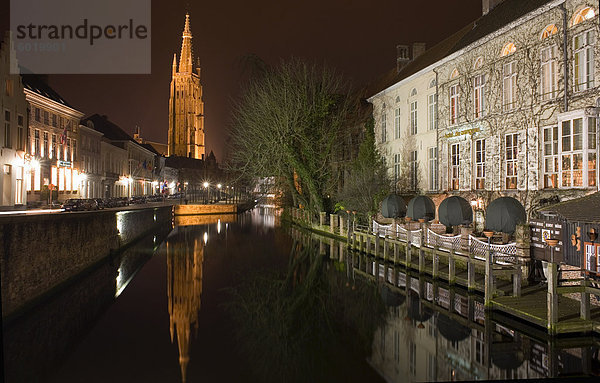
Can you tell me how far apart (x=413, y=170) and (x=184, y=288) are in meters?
17.9

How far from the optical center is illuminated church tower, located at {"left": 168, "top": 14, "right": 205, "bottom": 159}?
440 ft

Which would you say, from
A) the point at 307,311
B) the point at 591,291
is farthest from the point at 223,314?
the point at 591,291

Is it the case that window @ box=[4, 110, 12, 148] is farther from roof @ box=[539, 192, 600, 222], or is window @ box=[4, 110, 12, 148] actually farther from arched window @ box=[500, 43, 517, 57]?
roof @ box=[539, 192, 600, 222]

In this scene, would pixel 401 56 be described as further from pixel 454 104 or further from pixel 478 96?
pixel 478 96

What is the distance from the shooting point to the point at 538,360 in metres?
9.40

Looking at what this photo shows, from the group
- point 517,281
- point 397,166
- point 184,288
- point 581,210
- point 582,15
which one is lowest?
point 184,288

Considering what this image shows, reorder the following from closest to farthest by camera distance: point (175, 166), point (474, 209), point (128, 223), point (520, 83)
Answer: point (520, 83) → point (474, 209) → point (128, 223) → point (175, 166)

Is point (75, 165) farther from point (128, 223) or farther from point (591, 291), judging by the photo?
point (591, 291)

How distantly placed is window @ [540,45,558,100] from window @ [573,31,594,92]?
45.2 inches

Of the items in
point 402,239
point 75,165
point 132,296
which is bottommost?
point 132,296

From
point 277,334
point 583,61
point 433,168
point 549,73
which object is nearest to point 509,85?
point 549,73

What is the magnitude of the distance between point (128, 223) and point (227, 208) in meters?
39.4

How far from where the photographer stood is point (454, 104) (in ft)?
85.9

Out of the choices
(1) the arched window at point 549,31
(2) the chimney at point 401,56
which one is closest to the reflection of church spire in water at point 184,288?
(1) the arched window at point 549,31
